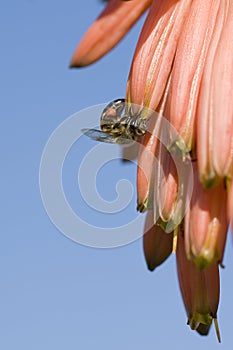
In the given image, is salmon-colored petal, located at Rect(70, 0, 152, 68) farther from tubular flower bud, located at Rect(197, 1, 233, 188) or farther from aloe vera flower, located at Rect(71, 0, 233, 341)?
tubular flower bud, located at Rect(197, 1, 233, 188)

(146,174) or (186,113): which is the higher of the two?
(186,113)

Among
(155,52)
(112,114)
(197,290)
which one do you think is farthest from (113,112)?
(197,290)

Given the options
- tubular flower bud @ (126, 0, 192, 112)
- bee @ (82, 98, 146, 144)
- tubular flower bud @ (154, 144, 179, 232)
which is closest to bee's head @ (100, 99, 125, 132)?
bee @ (82, 98, 146, 144)

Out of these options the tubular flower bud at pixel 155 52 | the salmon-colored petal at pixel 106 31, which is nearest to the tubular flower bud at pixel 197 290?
the tubular flower bud at pixel 155 52

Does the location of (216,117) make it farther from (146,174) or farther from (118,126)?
(118,126)

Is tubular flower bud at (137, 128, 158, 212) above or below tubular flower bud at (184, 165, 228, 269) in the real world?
above

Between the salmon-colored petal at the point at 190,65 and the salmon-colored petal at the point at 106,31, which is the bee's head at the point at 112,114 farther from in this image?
the salmon-colored petal at the point at 106,31
